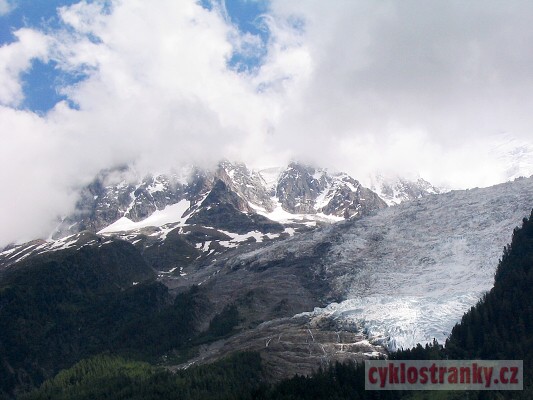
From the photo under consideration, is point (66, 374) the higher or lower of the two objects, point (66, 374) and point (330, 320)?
the lower

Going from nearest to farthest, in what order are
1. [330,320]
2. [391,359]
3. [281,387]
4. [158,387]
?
[281,387] → [391,359] → [158,387] → [330,320]

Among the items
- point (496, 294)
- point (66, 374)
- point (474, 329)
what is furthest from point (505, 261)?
point (66, 374)

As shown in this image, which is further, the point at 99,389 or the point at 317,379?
the point at 99,389

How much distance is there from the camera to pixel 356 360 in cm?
14975

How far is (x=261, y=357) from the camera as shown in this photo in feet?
515

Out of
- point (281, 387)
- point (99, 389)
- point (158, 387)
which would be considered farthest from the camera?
point (99, 389)

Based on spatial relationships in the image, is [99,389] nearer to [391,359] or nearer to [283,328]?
[283,328]

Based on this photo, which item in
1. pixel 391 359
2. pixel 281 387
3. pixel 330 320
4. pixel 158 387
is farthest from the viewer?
pixel 330 320

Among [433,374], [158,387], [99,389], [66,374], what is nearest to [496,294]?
[433,374]

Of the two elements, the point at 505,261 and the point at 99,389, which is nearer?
the point at 99,389

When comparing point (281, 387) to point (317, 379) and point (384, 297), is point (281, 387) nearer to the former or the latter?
point (317, 379)

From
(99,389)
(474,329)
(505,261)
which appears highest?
(505,261)

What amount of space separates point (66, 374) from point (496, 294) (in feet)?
425

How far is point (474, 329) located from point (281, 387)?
5553cm
